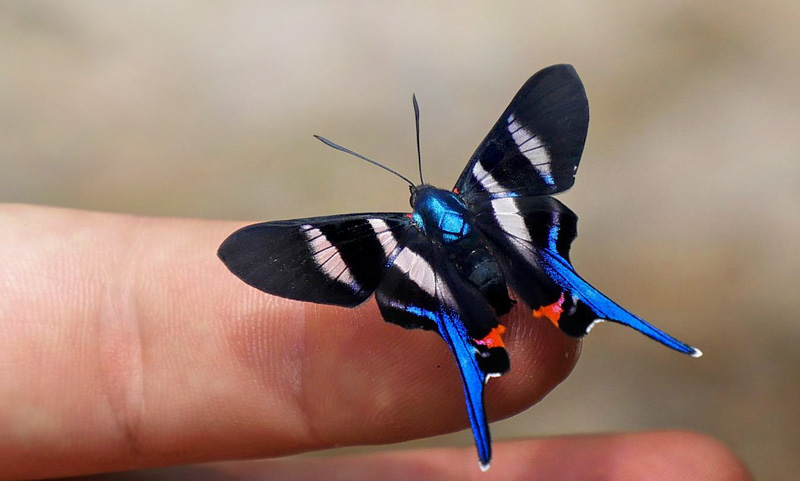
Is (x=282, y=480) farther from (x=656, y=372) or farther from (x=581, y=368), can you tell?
(x=656, y=372)

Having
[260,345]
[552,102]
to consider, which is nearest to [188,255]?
[260,345]

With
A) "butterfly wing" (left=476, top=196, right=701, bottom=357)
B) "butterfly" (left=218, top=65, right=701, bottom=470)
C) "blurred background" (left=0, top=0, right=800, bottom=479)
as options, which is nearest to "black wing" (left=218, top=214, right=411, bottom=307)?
"butterfly" (left=218, top=65, right=701, bottom=470)

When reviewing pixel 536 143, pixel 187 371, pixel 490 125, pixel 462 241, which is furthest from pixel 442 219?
pixel 490 125

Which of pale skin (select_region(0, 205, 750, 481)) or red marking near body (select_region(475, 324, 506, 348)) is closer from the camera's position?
red marking near body (select_region(475, 324, 506, 348))

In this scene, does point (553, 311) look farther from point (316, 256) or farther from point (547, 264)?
point (316, 256)

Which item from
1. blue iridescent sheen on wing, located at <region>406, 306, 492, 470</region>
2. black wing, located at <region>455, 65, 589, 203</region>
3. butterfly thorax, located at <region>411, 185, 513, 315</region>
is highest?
black wing, located at <region>455, 65, 589, 203</region>

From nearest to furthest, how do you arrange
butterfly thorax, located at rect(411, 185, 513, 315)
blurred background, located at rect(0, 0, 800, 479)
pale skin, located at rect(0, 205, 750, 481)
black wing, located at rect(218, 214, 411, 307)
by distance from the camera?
1. black wing, located at rect(218, 214, 411, 307)
2. butterfly thorax, located at rect(411, 185, 513, 315)
3. pale skin, located at rect(0, 205, 750, 481)
4. blurred background, located at rect(0, 0, 800, 479)

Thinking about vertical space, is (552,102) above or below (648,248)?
above

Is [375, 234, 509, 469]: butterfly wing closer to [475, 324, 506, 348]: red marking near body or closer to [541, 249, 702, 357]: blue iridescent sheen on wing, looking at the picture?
[475, 324, 506, 348]: red marking near body
